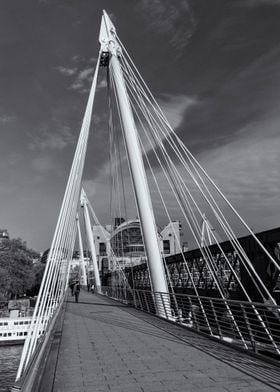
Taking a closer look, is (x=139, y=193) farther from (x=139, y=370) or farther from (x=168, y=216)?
(x=139, y=370)

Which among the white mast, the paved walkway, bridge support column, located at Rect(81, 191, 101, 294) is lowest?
the paved walkway

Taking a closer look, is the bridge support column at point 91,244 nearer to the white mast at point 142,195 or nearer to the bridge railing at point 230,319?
the bridge railing at point 230,319

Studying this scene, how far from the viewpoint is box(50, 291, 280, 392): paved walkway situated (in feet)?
17.5

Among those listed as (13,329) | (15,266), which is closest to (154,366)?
(13,329)

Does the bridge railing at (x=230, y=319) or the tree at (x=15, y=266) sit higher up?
the tree at (x=15, y=266)

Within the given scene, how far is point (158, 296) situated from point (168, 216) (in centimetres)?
318

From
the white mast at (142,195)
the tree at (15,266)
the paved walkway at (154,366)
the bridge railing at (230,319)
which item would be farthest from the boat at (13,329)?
the paved walkway at (154,366)

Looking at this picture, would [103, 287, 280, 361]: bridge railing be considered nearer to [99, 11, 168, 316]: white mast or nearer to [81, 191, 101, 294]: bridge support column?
[99, 11, 168, 316]: white mast

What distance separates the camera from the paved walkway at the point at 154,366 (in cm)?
533

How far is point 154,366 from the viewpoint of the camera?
21.5 ft

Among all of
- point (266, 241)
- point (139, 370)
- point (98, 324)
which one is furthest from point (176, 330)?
point (266, 241)

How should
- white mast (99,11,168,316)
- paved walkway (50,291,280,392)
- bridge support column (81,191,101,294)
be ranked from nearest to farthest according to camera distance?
paved walkway (50,291,280,392) < white mast (99,11,168,316) < bridge support column (81,191,101,294)

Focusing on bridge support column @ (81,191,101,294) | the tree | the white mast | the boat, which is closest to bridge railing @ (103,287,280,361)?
the white mast

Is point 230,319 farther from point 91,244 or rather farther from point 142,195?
point 91,244
